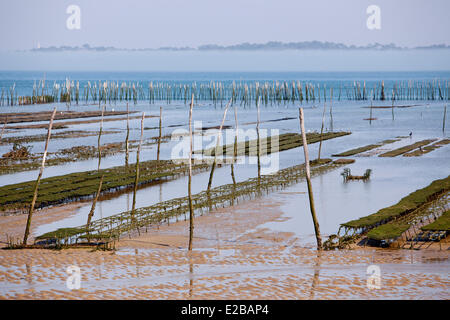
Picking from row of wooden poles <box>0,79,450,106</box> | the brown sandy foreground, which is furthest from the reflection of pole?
row of wooden poles <box>0,79,450,106</box>

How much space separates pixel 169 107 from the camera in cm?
8425

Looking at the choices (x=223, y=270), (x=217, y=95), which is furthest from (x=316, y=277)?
(x=217, y=95)

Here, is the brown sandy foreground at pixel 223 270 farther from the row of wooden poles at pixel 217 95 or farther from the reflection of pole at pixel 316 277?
the row of wooden poles at pixel 217 95

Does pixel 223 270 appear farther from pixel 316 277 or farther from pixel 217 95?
pixel 217 95

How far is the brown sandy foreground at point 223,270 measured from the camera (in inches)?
526

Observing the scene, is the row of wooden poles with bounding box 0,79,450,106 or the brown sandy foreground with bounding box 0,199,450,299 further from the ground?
the row of wooden poles with bounding box 0,79,450,106

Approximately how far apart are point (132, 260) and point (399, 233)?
7373mm

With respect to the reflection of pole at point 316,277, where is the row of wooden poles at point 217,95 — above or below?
above

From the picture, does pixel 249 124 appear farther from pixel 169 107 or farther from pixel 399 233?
pixel 399 233

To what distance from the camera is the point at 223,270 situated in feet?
50.1

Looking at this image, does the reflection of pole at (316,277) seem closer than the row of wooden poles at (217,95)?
Yes

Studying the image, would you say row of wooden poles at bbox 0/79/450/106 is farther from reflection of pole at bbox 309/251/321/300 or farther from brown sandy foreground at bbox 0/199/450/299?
reflection of pole at bbox 309/251/321/300

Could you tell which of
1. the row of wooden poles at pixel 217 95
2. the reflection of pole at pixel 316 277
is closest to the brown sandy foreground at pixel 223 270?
the reflection of pole at pixel 316 277

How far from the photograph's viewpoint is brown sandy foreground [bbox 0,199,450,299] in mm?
13359
